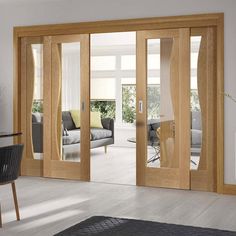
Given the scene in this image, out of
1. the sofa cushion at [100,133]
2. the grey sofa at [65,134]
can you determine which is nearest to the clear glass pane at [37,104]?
the grey sofa at [65,134]

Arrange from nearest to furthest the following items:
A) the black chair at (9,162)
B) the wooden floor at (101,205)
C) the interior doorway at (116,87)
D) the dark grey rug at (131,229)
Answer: the dark grey rug at (131,229) < the black chair at (9,162) < the wooden floor at (101,205) < the interior doorway at (116,87)

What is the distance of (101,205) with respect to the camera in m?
4.97

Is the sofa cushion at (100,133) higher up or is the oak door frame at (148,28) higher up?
the oak door frame at (148,28)

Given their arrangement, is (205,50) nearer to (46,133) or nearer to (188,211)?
(188,211)

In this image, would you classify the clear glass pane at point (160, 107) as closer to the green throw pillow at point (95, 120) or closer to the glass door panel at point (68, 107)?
the glass door panel at point (68, 107)

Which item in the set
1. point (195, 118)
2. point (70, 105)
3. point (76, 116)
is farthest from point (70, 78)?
point (195, 118)

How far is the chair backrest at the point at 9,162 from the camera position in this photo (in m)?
4.05

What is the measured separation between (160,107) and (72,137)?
4.27ft

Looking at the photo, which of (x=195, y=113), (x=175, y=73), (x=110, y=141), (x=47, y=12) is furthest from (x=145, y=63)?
(x=110, y=141)

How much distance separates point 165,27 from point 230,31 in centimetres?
78

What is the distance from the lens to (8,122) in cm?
686

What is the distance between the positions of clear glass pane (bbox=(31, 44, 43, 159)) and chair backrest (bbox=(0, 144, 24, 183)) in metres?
2.47

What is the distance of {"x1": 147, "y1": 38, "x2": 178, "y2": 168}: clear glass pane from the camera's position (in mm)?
5926

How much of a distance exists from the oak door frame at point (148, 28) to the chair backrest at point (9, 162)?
97.2 inches
